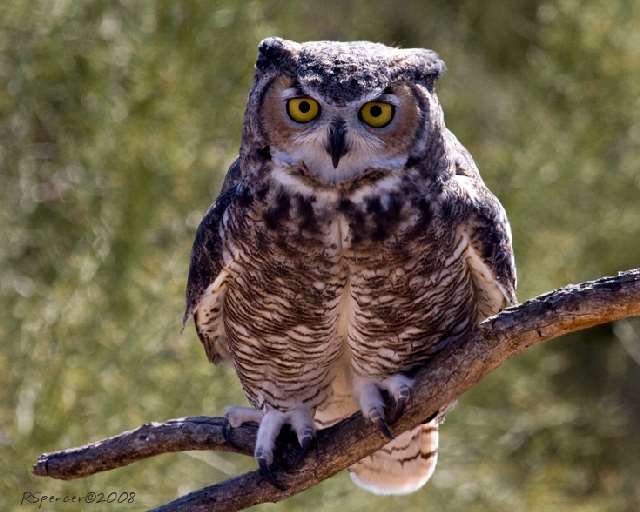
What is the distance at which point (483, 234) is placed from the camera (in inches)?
89.8

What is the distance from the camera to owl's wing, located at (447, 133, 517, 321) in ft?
7.41

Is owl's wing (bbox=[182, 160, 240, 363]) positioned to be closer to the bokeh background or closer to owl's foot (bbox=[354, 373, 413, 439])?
owl's foot (bbox=[354, 373, 413, 439])

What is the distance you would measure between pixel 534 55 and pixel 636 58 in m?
0.59

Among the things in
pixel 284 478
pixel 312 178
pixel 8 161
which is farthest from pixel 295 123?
pixel 8 161

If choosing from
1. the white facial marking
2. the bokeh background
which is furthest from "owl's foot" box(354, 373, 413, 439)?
the bokeh background

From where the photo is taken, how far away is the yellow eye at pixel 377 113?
2107 millimetres

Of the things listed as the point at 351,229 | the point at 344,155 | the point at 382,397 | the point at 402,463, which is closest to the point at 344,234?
the point at 351,229

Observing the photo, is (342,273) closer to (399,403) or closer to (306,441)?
(399,403)

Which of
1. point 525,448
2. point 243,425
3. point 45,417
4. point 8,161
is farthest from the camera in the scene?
point 525,448

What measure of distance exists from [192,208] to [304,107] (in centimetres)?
251

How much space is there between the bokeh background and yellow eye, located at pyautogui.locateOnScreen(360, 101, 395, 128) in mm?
2226

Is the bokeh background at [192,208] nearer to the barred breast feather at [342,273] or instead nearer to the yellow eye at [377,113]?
the barred breast feather at [342,273]

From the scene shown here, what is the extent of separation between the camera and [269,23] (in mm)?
4965

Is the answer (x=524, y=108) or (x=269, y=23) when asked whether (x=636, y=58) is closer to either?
(x=524, y=108)
